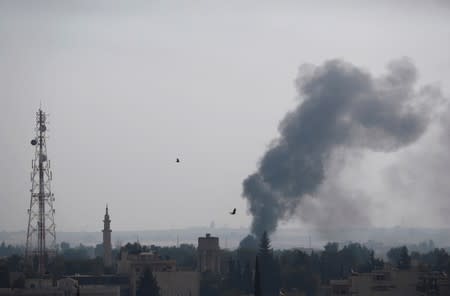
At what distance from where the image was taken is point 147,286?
274 feet

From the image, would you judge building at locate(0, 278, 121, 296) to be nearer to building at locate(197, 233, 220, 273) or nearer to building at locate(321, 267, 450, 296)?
building at locate(321, 267, 450, 296)

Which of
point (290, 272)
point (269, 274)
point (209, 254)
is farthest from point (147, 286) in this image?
point (209, 254)

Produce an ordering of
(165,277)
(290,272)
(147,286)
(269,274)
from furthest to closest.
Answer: (290,272) < (165,277) < (269,274) < (147,286)

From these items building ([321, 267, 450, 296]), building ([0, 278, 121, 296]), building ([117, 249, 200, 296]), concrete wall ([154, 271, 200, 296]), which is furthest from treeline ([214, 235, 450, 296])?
building ([0, 278, 121, 296])

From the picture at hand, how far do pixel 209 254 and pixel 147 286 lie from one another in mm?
31150

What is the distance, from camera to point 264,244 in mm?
99125

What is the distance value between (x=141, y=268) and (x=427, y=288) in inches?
969

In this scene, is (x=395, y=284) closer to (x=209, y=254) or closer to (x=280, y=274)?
(x=280, y=274)

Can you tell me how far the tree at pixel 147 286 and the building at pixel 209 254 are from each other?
26.7 m

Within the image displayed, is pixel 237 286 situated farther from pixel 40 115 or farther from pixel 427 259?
pixel 427 259

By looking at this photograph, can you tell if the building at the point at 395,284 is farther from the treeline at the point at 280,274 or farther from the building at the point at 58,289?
the building at the point at 58,289

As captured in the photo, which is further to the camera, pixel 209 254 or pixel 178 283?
pixel 209 254

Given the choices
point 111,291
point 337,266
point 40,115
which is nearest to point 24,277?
point 111,291

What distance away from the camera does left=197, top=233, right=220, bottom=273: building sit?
369ft
